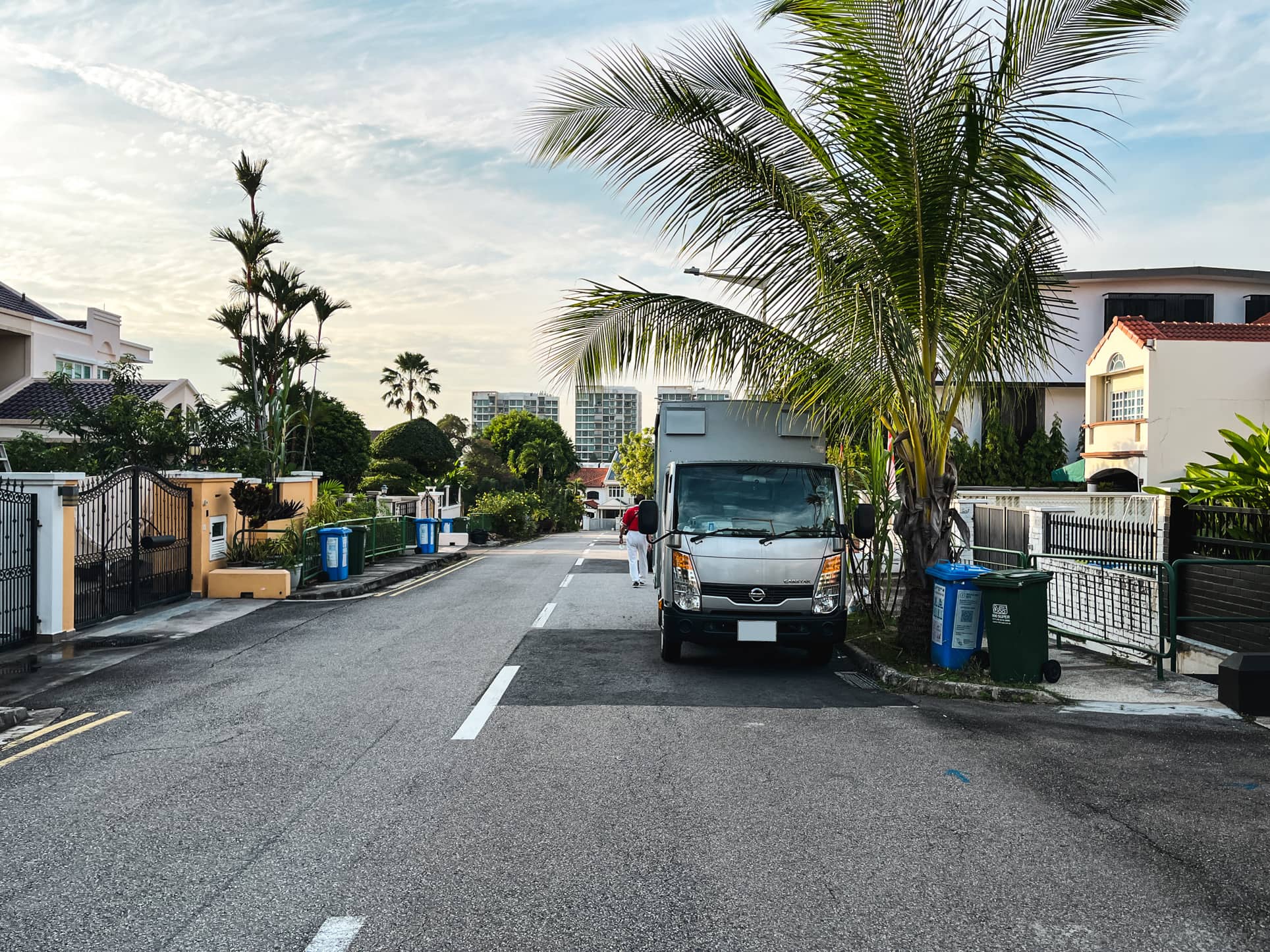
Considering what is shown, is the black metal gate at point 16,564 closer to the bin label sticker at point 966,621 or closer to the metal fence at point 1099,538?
the bin label sticker at point 966,621

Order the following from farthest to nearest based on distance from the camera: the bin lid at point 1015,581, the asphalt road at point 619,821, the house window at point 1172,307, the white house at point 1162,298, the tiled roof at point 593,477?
the tiled roof at point 593,477, the house window at point 1172,307, the white house at point 1162,298, the bin lid at point 1015,581, the asphalt road at point 619,821

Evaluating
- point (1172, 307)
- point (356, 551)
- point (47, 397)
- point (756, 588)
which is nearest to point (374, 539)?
point (356, 551)

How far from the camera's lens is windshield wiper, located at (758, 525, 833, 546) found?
952 centimetres

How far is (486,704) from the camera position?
795 centimetres

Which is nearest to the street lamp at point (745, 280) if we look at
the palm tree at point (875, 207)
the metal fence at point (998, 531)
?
the palm tree at point (875, 207)

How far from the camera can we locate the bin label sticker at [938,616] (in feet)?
29.9

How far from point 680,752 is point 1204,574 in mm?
6210

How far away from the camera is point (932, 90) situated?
27.7 feet

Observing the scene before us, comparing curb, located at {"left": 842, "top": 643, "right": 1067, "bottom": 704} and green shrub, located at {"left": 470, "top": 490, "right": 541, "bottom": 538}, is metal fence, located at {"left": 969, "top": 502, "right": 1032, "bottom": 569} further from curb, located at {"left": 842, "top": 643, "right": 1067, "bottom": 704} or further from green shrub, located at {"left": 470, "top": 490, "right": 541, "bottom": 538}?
green shrub, located at {"left": 470, "top": 490, "right": 541, "bottom": 538}

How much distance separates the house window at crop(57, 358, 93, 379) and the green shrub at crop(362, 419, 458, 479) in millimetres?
19392

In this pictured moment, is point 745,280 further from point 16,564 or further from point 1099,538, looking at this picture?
point 16,564

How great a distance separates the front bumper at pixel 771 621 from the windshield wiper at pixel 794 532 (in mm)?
716

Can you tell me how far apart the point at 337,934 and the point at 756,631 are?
6088 mm

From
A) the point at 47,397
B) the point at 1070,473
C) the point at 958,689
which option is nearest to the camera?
the point at 958,689
